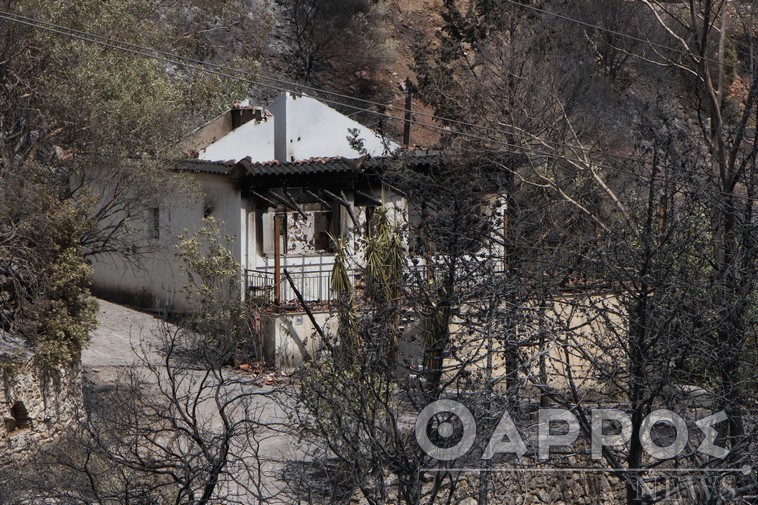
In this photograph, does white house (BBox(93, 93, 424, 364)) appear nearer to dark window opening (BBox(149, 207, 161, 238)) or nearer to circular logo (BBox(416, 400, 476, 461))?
dark window opening (BBox(149, 207, 161, 238))

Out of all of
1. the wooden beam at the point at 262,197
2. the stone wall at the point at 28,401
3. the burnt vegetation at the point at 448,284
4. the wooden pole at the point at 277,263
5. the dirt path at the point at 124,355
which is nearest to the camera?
the burnt vegetation at the point at 448,284

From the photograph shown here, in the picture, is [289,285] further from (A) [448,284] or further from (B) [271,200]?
(A) [448,284]

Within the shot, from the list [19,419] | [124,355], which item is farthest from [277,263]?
[19,419]

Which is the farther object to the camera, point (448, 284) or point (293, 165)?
point (293, 165)

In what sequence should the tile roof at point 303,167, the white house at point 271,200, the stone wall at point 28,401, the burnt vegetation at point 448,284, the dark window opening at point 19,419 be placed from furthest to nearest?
1. the white house at point 271,200
2. the tile roof at point 303,167
3. the dark window opening at point 19,419
4. the stone wall at point 28,401
5. the burnt vegetation at point 448,284

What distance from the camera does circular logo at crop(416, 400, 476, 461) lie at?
28.7 ft

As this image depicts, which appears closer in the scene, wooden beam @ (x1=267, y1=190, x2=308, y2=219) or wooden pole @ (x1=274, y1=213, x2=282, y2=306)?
wooden pole @ (x1=274, y1=213, x2=282, y2=306)

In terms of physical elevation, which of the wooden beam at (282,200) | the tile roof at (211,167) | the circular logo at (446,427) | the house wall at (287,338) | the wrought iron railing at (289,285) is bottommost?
the house wall at (287,338)

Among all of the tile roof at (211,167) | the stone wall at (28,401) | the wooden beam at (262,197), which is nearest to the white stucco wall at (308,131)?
the wooden beam at (262,197)

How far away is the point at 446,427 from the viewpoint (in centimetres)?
887

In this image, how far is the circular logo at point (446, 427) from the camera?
28.7ft

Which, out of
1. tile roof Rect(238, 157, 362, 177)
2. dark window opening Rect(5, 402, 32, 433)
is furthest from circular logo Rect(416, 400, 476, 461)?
tile roof Rect(238, 157, 362, 177)

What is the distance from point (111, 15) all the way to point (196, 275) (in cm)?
598

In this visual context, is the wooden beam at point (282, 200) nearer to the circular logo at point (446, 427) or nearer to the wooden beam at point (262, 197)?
the wooden beam at point (262, 197)
